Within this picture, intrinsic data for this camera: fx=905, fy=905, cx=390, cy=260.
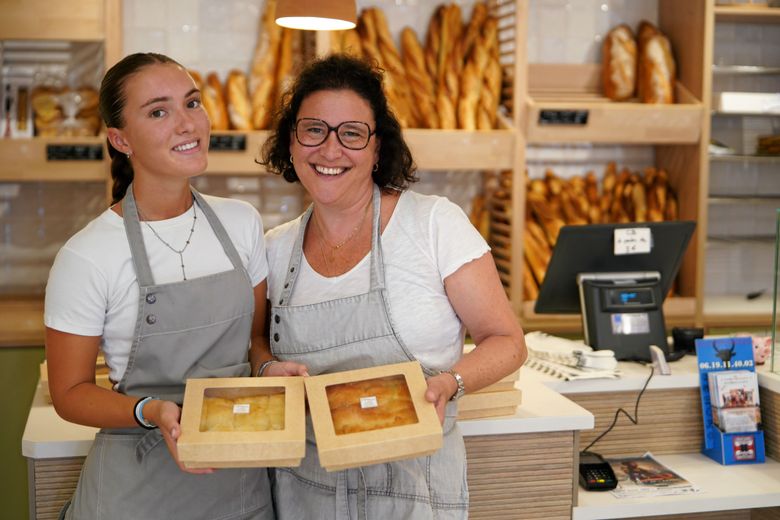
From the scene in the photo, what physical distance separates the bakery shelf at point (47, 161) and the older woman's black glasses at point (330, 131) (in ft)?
5.88

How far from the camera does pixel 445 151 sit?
349cm

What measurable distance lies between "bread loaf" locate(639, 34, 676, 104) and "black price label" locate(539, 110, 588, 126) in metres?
0.43

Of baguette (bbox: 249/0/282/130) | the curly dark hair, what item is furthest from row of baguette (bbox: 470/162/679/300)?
the curly dark hair

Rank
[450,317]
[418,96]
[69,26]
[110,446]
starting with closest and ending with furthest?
[110,446] → [450,317] → [69,26] → [418,96]

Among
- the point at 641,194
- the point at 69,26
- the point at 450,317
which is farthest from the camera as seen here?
the point at 641,194

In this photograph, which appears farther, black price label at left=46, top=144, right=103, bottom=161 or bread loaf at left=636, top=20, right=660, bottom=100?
bread loaf at left=636, top=20, right=660, bottom=100

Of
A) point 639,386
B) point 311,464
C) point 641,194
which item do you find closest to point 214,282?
point 311,464

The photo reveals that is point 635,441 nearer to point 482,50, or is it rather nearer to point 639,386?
point 639,386

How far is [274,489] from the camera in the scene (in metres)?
1.78

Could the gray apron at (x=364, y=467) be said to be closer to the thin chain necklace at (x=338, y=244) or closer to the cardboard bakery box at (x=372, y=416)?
the thin chain necklace at (x=338, y=244)

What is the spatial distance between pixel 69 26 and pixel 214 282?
2.02 meters

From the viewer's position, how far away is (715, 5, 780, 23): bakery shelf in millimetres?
3746

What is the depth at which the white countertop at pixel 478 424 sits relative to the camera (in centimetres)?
179

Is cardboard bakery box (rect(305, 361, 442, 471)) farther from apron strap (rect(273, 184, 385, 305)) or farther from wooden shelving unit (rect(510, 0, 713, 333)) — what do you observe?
wooden shelving unit (rect(510, 0, 713, 333))
